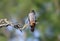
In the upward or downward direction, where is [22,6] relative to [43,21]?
upward

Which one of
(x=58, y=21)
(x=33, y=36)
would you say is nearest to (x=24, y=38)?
(x=33, y=36)

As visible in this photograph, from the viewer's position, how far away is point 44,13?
300 inches

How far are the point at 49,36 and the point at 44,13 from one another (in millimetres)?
643

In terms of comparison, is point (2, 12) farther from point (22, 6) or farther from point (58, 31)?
point (58, 31)

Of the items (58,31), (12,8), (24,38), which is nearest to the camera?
(24,38)

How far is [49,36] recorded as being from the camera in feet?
24.4

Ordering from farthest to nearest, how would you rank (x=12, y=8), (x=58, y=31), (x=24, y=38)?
(x=12, y=8), (x=58, y=31), (x=24, y=38)

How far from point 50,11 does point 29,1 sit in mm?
662

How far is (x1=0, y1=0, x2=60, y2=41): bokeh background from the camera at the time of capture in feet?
23.3

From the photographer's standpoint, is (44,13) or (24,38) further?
(44,13)

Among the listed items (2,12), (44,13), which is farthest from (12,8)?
(44,13)

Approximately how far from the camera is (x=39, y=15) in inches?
277

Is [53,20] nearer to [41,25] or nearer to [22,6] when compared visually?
[41,25]

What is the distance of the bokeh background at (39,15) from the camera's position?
7.10 meters
